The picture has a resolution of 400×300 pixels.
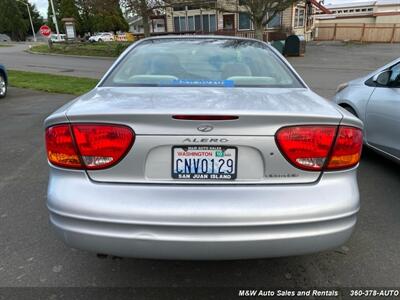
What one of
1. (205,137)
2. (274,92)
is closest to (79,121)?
(205,137)

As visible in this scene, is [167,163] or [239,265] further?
[239,265]

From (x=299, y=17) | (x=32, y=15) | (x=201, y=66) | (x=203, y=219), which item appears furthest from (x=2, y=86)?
(x=32, y=15)

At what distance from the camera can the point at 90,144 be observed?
1968 mm

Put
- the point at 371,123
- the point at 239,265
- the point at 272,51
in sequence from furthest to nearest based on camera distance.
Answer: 1. the point at 371,123
2. the point at 272,51
3. the point at 239,265

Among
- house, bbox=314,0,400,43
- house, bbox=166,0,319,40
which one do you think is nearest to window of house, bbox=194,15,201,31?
house, bbox=166,0,319,40

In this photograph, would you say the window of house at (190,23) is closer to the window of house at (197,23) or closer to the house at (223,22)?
the house at (223,22)

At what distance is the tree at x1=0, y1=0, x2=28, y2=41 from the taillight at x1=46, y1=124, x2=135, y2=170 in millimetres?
85060

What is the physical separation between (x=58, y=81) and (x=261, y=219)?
42.2 ft

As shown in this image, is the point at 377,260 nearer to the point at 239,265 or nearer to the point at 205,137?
the point at 239,265

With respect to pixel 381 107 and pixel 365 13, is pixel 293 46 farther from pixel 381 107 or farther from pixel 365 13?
pixel 365 13

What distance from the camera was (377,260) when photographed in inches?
105

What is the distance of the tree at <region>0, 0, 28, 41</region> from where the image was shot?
2891 inches

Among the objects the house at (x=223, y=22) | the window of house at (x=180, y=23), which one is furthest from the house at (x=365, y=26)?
the window of house at (x=180, y=23)

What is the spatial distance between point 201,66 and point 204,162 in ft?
4.38
